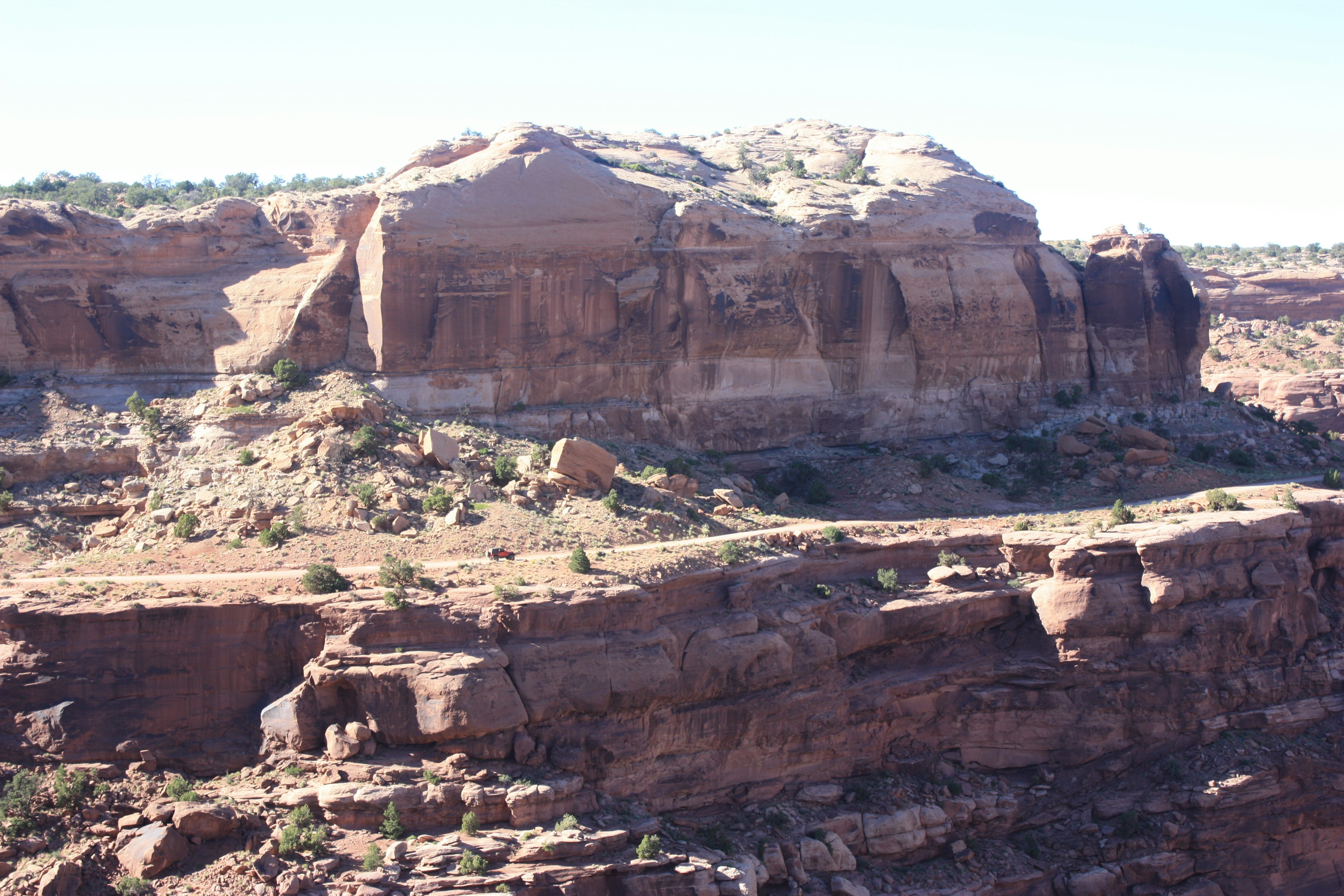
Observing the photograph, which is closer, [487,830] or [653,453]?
[487,830]

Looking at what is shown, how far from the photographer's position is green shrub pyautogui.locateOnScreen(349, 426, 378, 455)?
36.6 metres

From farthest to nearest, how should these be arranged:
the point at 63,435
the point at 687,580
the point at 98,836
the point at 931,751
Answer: the point at 63,435
the point at 931,751
the point at 687,580
the point at 98,836

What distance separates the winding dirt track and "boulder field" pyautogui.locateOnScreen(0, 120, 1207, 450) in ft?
28.8

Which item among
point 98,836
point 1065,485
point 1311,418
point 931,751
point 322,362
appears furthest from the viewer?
point 1311,418

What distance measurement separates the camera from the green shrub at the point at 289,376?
4038 cm

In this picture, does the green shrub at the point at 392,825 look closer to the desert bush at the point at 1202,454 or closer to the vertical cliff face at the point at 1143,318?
the desert bush at the point at 1202,454

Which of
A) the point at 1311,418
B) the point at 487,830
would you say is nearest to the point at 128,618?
the point at 487,830

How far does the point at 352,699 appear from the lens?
→ 28.0 m

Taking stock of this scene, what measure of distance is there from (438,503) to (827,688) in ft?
44.7

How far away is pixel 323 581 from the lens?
29.4 metres

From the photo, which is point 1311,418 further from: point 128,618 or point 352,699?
point 128,618

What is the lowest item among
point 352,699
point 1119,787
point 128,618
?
point 1119,787

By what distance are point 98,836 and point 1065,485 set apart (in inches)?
1488

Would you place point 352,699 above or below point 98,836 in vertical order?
above
